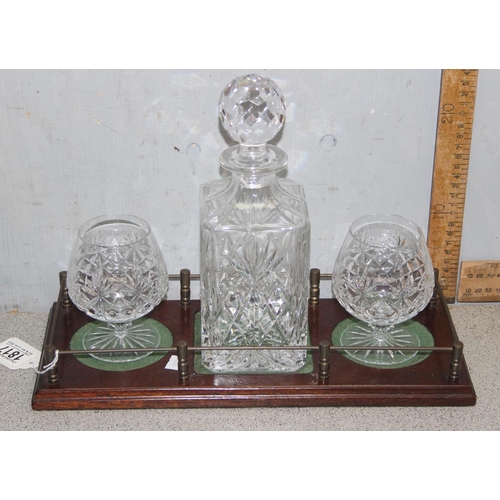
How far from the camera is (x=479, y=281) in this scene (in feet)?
5.64

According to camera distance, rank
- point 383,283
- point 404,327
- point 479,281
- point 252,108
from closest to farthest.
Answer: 1. point 252,108
2. point 383,283
3. point 404,327
4. point 479,281

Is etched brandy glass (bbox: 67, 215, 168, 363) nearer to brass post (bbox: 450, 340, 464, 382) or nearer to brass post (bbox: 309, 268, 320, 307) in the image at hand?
brass post (bbox: 309, 268, 320, 307)

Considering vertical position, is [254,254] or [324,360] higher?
[254,254]

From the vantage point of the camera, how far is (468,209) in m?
1.66

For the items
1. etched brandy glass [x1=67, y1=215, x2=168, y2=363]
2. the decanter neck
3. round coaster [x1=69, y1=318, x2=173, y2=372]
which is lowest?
round coaster [x1=69, y1=318, x2=173, y2=372]

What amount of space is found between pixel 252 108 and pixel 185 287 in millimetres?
413

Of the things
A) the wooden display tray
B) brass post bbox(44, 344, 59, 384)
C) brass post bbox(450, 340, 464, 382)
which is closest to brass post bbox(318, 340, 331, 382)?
the wooden display tray

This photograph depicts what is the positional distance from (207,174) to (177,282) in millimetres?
230

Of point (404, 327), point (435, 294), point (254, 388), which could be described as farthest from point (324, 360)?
point (435, 294)

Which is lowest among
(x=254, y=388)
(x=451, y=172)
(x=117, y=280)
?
(x=254, y=388)

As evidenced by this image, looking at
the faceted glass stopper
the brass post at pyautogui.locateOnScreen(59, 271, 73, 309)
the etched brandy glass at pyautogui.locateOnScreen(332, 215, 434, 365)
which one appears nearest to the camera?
the faceted glass stopper

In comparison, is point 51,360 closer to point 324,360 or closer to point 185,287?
point 185,287

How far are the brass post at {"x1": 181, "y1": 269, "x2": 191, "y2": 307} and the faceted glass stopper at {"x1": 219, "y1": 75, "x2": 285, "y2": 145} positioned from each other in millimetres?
346

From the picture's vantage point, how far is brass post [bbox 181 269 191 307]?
1.63 metres
